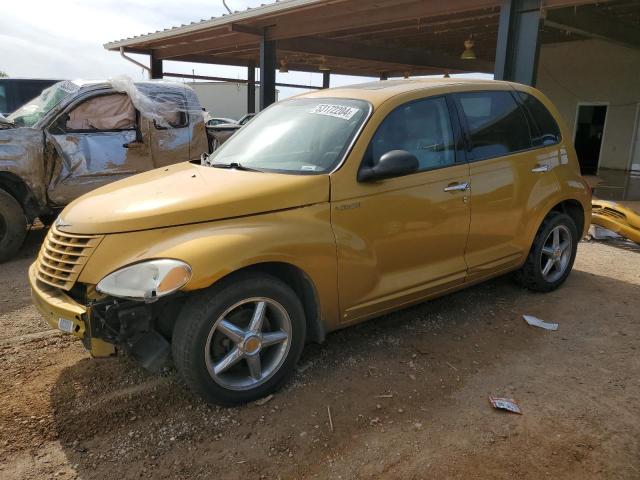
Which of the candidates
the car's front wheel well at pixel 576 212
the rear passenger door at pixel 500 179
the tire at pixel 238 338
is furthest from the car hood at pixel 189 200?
the car's front wheel well at pixel 576 212

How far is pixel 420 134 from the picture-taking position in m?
3.80

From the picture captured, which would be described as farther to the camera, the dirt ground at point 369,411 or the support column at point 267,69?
the support column at point 267,69

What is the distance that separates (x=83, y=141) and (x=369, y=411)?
526 centimetres

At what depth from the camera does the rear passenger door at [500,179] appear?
4.08 meters

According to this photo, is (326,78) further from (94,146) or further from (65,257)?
(65,257)

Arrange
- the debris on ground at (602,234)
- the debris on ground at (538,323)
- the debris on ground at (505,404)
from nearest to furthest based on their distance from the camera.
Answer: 1. the debris on ground at (505,404)
2. the debris on ground at (538,323)
3. the debris on ground at (602,234)

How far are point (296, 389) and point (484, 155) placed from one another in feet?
7.53

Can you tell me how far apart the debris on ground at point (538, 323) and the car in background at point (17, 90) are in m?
10.4

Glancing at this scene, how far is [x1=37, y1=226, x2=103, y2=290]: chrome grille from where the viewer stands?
9.45 ft

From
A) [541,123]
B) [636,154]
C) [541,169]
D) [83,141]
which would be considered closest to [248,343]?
[541,169]

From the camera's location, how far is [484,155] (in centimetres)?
414

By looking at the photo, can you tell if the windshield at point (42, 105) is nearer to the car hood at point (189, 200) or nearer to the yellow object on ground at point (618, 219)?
the car hood at point (189, 200)

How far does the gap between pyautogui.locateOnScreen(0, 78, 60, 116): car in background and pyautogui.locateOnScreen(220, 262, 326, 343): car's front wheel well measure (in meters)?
9.87

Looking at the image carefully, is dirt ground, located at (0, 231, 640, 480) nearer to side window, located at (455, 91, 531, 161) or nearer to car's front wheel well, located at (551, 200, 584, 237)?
car's front wheel well, located at (551, 200, 584, 237)
